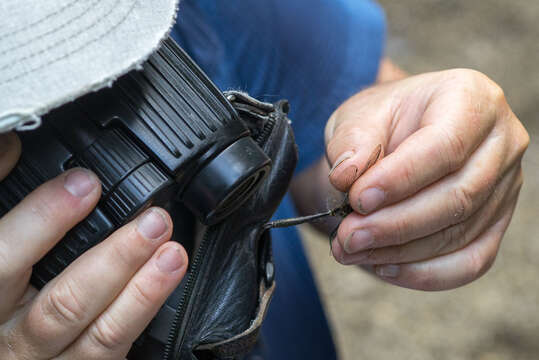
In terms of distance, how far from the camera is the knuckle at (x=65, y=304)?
1.48 ft

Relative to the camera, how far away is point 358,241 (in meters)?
0.52

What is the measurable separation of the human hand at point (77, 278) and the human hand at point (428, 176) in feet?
0.54

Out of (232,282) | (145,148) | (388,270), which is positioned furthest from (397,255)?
(145,148)

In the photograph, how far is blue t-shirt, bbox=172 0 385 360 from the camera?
783 mm

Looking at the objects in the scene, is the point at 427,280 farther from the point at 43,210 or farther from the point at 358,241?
the point at 43,210

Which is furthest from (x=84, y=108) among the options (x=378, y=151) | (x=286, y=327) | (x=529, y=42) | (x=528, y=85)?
(x=529, y=42)

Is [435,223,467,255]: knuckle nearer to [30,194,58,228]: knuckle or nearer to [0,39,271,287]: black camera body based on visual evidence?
[0,39,271,287]: black camera body

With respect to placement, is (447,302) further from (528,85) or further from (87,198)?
(87,198)

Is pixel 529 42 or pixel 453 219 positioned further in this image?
pixel 529 42

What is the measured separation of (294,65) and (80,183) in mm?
462

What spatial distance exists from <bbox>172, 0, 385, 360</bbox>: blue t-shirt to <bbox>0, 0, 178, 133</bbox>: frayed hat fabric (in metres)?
0.35

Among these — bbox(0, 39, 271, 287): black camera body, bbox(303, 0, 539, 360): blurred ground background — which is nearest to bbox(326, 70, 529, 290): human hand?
bbox(0, 39, 271, 287): black camera body

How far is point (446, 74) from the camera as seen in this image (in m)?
0.58

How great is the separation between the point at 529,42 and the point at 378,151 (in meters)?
1.72
